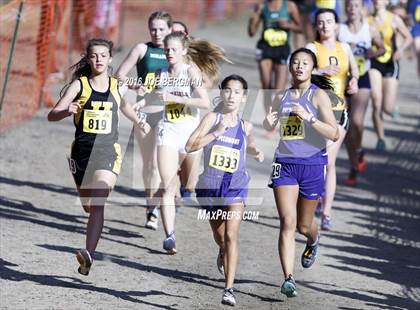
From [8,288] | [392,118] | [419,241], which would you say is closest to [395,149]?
[392,118]

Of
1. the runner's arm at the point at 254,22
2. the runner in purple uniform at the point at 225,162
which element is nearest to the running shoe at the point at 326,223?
the runner in purple uniform at the point at 225,162

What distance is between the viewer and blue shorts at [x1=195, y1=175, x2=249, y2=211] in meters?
9.42

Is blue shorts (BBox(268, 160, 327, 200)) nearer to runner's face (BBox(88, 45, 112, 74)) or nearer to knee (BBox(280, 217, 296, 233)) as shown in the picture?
knee (BBox(280, 217, 296, 233))

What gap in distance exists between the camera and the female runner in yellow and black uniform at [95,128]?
A: 962cm

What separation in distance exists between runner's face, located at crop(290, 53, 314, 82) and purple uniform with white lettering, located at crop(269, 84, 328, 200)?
0.50ft

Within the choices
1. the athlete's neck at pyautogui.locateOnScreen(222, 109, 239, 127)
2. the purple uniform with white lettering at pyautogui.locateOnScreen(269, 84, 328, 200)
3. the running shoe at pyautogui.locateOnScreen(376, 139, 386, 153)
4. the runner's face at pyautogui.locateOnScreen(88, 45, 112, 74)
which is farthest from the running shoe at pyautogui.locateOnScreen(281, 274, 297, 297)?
the running shoe at pyautogui.locateOnScreen(376, 139, 386, 153)

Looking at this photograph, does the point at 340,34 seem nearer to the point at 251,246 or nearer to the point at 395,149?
the point at 251,246

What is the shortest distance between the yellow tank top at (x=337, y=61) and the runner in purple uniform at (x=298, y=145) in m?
1.76

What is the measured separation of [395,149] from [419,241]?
18.7ft

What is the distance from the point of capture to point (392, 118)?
20.3 metres

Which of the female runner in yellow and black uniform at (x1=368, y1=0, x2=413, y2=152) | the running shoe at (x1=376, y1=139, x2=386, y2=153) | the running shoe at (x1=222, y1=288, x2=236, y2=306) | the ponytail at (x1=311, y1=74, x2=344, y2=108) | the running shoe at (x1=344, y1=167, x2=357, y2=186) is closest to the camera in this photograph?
the running shoe at (x1=222, y1=288, x2=236, y2=306)

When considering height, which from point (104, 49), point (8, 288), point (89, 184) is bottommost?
point (8, 288)

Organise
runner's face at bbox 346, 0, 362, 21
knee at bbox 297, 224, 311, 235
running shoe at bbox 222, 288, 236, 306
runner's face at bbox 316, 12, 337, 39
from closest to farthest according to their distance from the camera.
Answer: running shoe at bbox 222, 288, 236, 306, knee at bbox 297, 224, 311, 235, runner's face at bbox 316, 12, 337, 39, runner's face at bbox 346, 0, 362, 21

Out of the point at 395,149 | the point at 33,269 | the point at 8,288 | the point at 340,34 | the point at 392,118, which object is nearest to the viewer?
the point at 8,288
